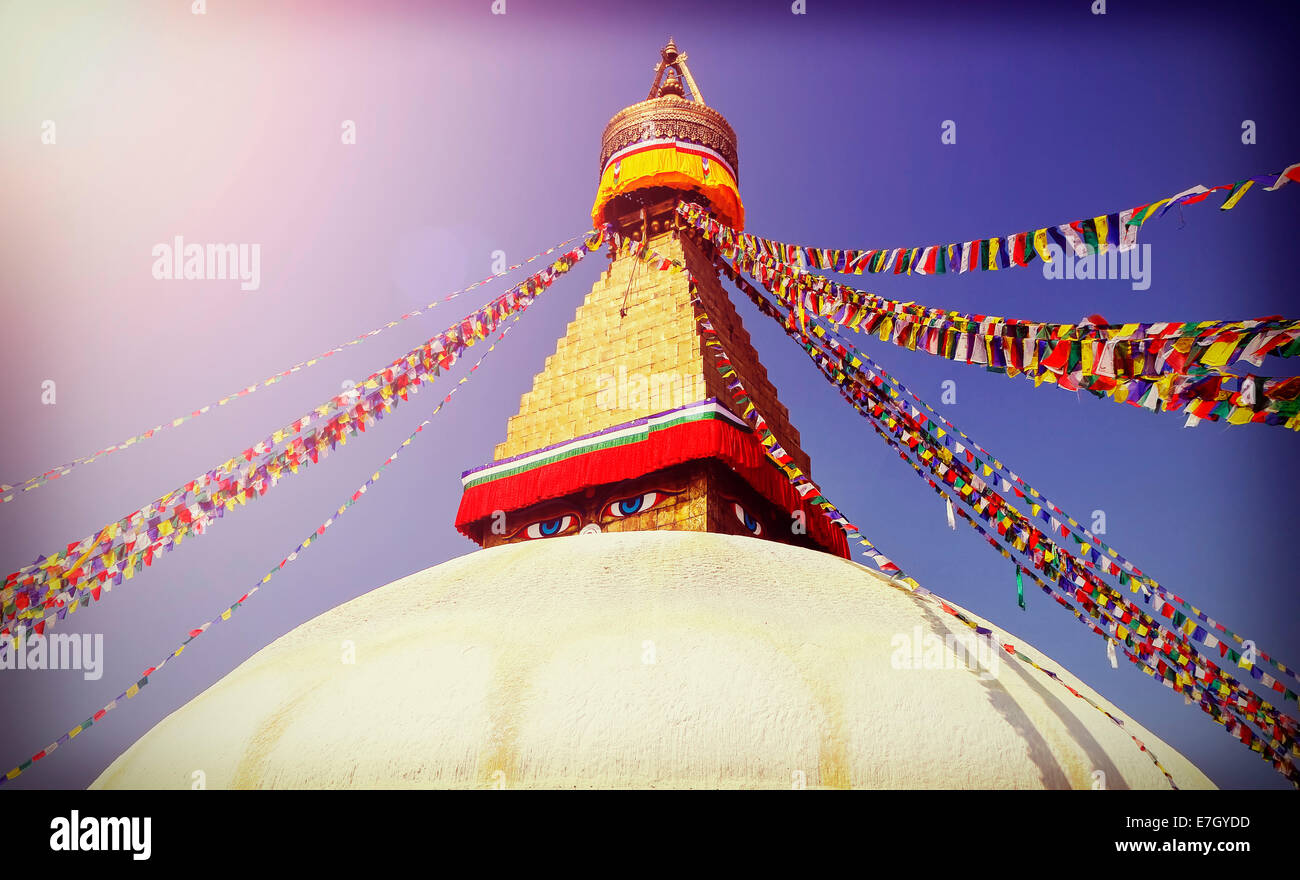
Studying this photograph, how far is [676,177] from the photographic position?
952cm

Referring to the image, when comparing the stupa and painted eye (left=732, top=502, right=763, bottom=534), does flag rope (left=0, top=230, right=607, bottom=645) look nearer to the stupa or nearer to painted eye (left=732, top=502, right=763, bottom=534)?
the stupa

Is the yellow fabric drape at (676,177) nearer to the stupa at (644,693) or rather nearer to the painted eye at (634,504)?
the painted eye at (634,504)

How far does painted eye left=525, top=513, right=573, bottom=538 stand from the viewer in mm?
7324

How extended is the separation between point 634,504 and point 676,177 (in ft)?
14.5

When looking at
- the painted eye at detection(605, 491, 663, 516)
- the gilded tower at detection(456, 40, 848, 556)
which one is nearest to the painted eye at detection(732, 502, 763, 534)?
the gilded tower at detection(456, 40, 848, 556)

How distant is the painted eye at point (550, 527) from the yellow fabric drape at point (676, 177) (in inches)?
175

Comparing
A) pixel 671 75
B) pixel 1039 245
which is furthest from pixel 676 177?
pixel 1039 245

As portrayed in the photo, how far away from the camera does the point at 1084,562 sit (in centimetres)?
543

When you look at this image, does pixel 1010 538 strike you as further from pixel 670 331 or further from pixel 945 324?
Result: pixel 670 331

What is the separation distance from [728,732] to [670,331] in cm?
494

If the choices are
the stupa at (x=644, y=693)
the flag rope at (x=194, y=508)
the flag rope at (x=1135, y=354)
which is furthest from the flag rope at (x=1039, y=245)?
the flag rope at (x=194, y=508)

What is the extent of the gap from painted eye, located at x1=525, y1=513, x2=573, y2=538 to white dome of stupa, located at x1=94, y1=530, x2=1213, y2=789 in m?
2.52
